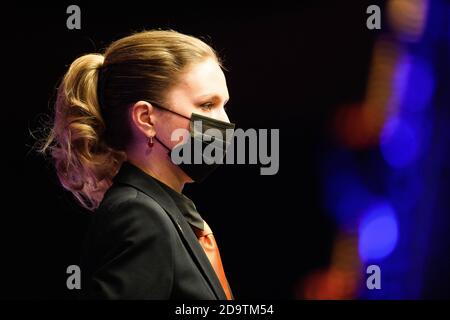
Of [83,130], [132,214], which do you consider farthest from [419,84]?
[132,214]

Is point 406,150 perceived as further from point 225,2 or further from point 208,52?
point 208,52

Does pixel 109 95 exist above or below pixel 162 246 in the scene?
above

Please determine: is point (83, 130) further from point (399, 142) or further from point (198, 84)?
point (399, 142)

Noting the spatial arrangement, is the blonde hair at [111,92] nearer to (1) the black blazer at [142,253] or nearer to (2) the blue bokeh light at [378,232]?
(1) the black blazer at [142,253]

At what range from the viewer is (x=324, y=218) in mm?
2924

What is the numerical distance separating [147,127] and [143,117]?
3cm

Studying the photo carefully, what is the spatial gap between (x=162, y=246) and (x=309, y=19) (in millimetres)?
1688

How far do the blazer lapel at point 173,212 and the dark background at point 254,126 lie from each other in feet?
3.87

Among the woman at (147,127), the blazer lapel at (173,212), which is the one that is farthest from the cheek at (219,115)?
the blazer lapel at (173,212)

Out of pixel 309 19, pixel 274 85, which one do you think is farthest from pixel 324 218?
pixel 309 19

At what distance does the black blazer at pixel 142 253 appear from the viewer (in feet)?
4.75

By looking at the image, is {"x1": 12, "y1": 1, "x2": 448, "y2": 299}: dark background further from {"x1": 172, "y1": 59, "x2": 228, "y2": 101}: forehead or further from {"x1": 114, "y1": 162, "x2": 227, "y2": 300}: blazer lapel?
{"x1": 114, "y1": 162, "x2": 227, "y2": 300}: blazer lapel

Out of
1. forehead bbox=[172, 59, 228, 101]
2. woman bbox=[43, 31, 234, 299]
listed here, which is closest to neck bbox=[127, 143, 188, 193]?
woman bbox=[43, 31, 234, 299]

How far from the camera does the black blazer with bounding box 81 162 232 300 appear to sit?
4.75ft
